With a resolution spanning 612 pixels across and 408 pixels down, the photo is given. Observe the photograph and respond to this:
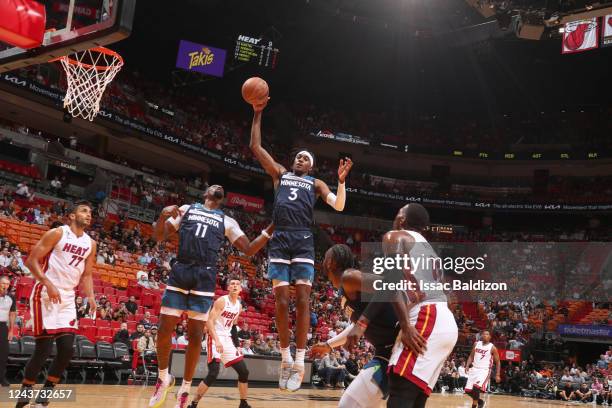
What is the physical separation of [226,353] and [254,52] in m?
21.8

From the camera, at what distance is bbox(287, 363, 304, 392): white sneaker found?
18.9 feet

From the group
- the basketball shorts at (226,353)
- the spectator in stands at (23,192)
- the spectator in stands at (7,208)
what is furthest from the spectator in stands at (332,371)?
the spectator in stands at (23,192)

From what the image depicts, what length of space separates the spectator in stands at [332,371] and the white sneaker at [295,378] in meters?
13.1

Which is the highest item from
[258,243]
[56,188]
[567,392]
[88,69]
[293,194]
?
[88,69]

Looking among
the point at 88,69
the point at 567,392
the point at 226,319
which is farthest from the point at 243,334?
the point at 567,392

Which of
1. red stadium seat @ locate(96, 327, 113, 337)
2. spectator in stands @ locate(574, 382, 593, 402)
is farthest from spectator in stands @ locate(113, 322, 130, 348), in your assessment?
spectator in stands @ locate(574, 382, 593, 402)

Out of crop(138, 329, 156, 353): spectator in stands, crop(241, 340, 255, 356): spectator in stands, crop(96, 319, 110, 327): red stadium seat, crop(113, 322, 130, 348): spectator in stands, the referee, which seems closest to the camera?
the referee

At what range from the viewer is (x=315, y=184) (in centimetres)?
644

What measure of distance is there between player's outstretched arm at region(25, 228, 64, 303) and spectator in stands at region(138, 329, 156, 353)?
8.04 meters

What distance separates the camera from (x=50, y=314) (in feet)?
20.1

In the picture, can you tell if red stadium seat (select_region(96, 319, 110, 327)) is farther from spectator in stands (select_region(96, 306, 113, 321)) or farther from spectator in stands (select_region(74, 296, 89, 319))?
spectator in stands (select_region(74, 296, 89, 319))

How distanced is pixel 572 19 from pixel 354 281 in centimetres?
1026

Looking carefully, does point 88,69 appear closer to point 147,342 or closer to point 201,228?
point 147,342

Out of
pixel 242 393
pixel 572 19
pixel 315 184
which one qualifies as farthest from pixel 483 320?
pixel 315 184
